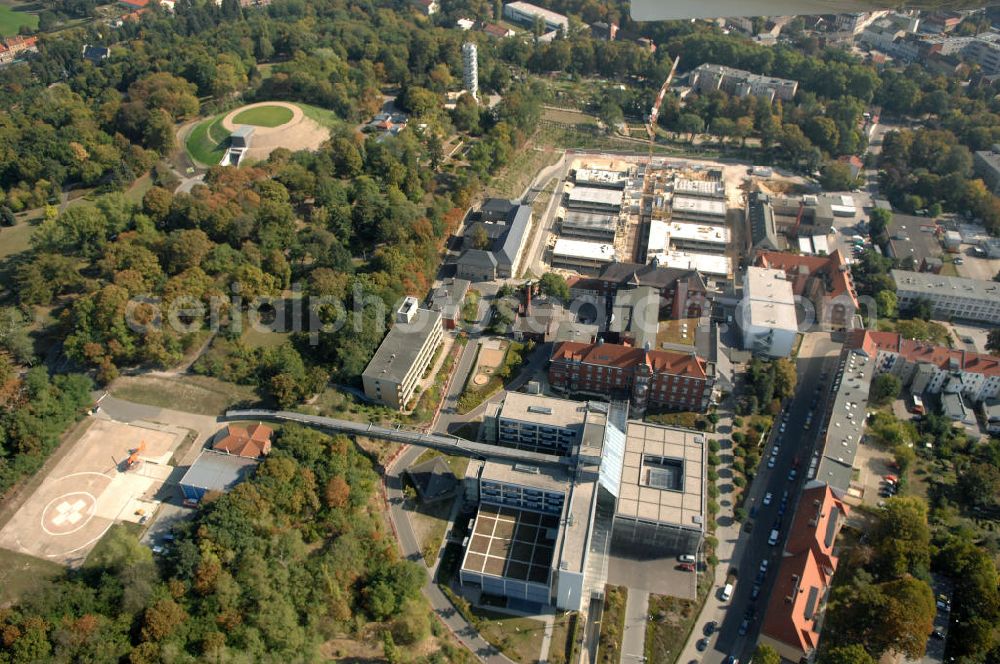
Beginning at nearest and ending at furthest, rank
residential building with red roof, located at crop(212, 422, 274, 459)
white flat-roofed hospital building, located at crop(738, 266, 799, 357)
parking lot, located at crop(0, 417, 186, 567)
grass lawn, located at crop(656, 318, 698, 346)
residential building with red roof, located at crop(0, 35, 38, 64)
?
parking lot, located at crop(0, 417, 186, 567), residential building with red roof, located at crop(212, 422, 274, 459), grass lawn, located at crop(656, 318, 698, 346), white flat-roofed hospital building, located at crop(738, 266, 799, 357), residential building with red roof, located at crop(0, 35, 38, 64)

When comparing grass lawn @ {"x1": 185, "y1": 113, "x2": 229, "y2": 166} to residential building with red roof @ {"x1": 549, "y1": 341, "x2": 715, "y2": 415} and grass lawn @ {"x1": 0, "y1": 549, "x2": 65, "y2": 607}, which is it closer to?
grass lawn @ {"x1": 0, "y1": 549, "x2": 65, "y2": 607}

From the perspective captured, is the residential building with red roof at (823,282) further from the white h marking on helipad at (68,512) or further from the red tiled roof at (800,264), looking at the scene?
the white h marking on helipad at (68,512)

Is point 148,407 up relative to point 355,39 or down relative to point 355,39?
down

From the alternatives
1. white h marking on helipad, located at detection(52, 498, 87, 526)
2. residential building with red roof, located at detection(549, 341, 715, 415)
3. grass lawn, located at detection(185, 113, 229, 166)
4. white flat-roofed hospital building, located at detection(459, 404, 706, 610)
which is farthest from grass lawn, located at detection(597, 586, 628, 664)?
grass lawn, located at detection(185, 113, 229, 166)

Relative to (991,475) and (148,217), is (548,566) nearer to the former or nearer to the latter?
(991,475)

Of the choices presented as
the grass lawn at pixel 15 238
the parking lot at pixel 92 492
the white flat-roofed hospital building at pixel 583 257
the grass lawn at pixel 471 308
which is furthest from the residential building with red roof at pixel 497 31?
the parking lot at pixel 92 492

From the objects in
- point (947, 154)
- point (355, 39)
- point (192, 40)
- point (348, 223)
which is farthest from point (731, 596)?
point (192, 40)
